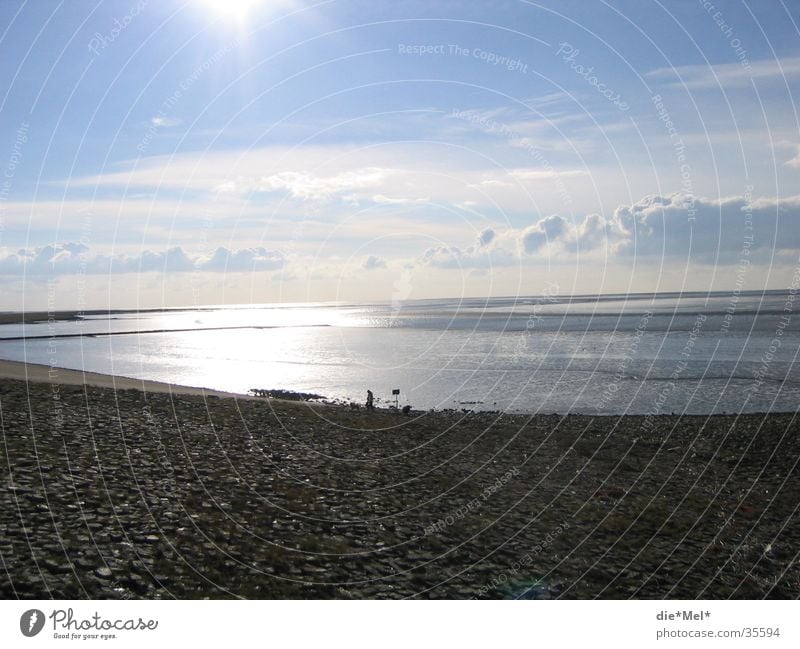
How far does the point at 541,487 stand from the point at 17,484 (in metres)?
12.8

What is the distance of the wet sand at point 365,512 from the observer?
405 inches

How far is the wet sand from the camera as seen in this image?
10.3 m

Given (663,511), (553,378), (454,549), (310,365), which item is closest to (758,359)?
(553,378)
